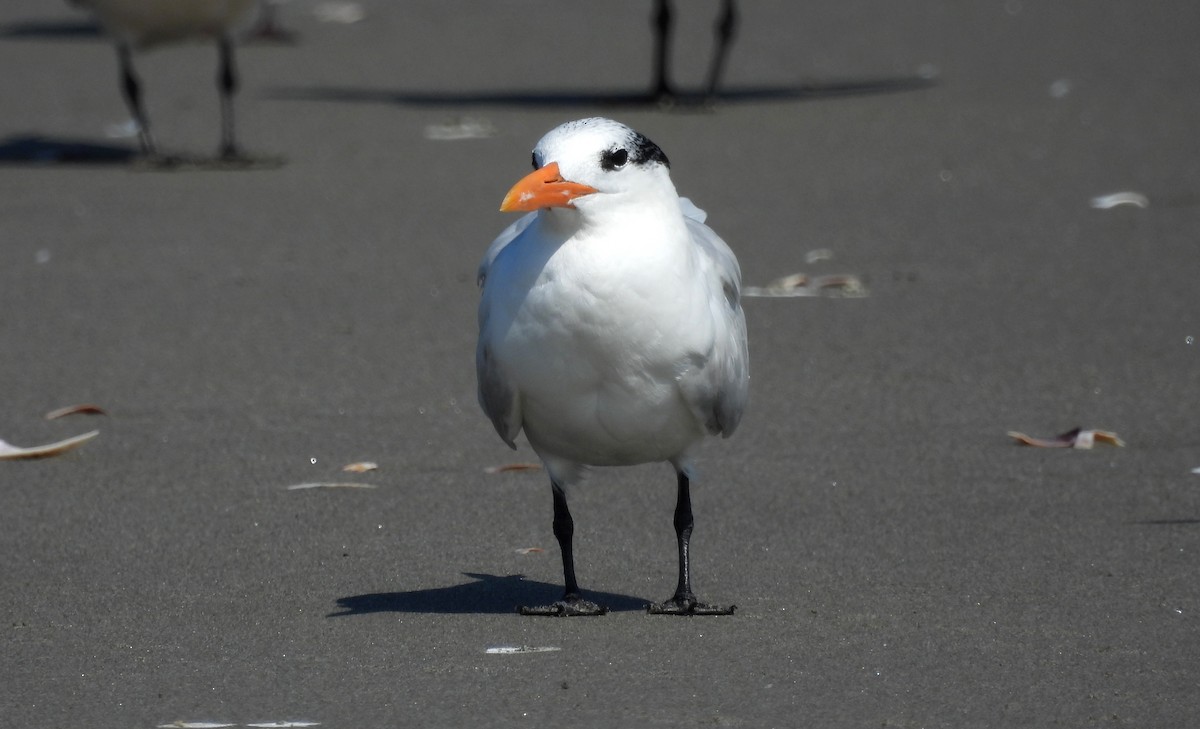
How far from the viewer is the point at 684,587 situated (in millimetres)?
4957

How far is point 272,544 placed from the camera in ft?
18.5

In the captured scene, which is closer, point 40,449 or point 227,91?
point 40,449

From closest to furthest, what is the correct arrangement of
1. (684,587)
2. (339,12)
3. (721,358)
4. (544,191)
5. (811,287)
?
(544,191), (721,358), (684,587), (811,287), (339,12)

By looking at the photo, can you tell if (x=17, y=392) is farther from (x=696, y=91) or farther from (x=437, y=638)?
(x=696, y=91)

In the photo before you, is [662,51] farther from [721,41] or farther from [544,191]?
[544,191]

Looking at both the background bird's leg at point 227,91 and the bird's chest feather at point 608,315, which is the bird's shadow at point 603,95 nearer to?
the background bird's leg at point 227,91

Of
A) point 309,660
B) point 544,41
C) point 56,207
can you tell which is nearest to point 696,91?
point 544,41

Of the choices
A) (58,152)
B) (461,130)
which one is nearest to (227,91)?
(58,152)

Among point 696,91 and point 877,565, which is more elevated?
point 877,565

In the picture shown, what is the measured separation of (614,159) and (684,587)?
1168 millimetres

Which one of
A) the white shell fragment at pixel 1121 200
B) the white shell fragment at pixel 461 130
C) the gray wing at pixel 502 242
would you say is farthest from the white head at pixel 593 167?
the white shell fragment at pixel 461 130

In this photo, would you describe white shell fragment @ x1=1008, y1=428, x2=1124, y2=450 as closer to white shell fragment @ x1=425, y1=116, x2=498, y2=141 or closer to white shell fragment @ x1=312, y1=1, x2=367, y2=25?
white shell fragment @ x1=425, y1=116, x2=498, y2=141

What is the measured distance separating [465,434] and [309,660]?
2.34m

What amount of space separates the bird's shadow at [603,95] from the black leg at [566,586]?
29.9 ft
